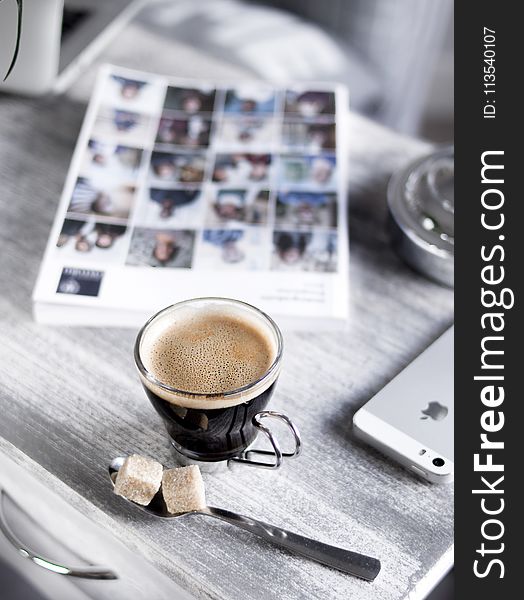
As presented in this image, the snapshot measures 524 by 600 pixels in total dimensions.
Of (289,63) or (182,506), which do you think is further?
(289,63)

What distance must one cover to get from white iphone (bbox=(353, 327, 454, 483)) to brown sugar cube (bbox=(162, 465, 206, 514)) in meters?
0.13

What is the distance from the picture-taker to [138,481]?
1.81ft

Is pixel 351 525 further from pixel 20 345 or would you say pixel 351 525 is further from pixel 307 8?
pixel 307 8

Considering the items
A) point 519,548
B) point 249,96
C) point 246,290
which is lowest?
point 519,548

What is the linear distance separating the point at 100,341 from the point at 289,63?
68 cm

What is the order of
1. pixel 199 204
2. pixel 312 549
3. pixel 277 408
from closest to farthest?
pixel 312 549 < pixel 277 408 < pixel 199 204

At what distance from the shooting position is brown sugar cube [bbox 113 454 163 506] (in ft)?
1.81

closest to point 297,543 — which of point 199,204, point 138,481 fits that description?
point 138,481

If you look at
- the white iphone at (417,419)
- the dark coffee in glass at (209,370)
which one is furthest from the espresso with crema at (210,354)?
the white iphone at (417,419)

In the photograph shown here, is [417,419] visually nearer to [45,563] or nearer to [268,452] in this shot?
[268,452]

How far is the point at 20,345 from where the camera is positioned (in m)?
0.68

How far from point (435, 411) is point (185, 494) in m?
0.20

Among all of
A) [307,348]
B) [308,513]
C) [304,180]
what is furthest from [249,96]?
[308,513]

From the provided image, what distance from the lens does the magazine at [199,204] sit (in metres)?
0.72
